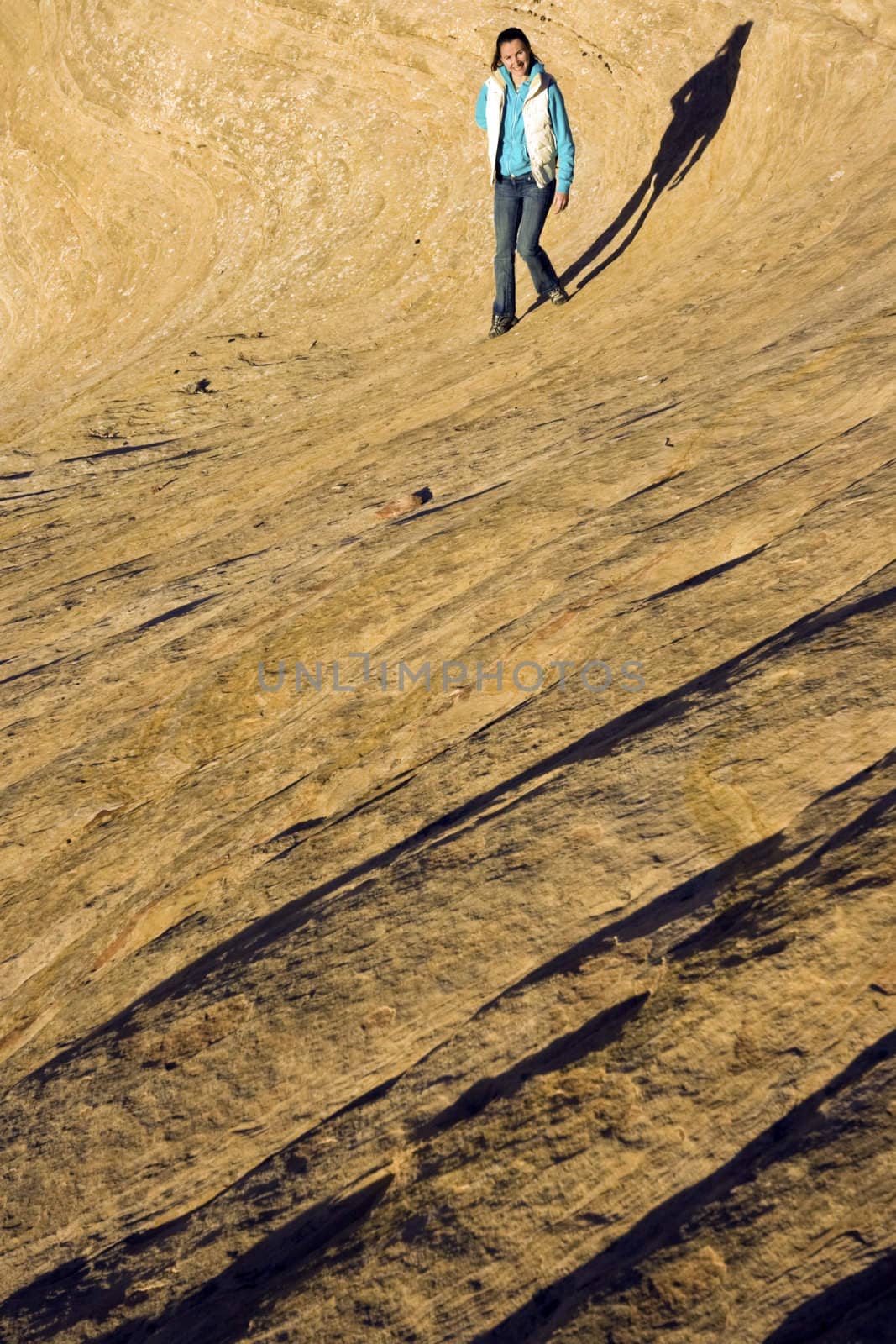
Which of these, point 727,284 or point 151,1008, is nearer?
point 151,1008

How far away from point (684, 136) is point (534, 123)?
10.0 feet

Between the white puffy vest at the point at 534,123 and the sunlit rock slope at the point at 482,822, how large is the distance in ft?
3.50

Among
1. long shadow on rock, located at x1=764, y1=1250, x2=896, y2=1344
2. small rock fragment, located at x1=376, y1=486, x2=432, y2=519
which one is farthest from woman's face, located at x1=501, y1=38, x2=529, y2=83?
long shadow on rock, located at x1=764, y1=1250, x2=896, y2=1344

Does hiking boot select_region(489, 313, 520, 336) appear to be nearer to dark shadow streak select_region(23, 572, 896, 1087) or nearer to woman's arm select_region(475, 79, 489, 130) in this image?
woman's arm select_region(475, 79, 489, 130)

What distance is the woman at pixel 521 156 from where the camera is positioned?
306 inches

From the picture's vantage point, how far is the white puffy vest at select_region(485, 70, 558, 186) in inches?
307

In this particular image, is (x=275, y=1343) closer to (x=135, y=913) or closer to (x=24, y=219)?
(x=135, y=913)

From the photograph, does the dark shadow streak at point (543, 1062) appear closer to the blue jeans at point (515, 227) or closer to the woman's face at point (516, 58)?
the blue jeans at point (515, 227)

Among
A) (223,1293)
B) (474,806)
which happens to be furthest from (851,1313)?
(474,806)

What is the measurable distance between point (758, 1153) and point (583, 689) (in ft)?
6.52

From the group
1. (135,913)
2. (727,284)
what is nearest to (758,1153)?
(135,913)

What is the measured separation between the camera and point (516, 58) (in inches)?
297

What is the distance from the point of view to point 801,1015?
8.65ft

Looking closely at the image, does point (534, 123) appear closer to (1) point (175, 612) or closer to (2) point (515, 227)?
(2) point (515, 227)
